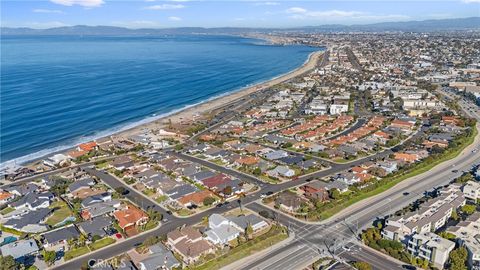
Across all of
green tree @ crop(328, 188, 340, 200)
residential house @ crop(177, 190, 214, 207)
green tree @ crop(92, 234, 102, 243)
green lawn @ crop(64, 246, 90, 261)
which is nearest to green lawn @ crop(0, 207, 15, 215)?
green lawn @ crop(64, 246, 90, 261)

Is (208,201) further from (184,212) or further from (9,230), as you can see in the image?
(9,230)

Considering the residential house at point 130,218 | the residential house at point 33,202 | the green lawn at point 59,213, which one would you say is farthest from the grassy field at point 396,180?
the residential house at point 33,202

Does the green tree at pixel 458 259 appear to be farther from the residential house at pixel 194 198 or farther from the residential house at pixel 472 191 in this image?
the residential house at pixel 194 198

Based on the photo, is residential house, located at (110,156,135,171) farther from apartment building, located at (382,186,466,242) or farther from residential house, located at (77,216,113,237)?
apartment building, located at (382,186,466,242)

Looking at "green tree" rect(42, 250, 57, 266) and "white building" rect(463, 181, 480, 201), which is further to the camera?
"white building" rect(463, 181, 480, 201)

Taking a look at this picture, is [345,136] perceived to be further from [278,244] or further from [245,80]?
[245,80]

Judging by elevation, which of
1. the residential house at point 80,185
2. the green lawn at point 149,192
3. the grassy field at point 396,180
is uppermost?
the residential house at point 80,185

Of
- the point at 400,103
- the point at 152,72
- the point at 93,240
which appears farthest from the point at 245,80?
the point at 93,240
